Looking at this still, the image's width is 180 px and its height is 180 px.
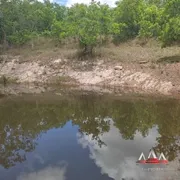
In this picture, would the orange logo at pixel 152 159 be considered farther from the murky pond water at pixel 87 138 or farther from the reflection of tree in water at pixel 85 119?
the reflection of tree in water at pixel 85 119

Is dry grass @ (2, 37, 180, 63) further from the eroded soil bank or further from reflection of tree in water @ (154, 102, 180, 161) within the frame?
reflection of tree in water @ (154, 102, 180, 161)

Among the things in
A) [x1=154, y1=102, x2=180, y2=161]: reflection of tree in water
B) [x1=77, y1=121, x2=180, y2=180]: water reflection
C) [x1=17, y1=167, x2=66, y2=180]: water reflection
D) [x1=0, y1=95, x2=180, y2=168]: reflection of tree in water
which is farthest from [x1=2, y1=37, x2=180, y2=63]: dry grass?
[x1=17, y1=167, x2=66, y2=180]: water reflection

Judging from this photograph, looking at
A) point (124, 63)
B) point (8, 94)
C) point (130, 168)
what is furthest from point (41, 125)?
point (124, 63)

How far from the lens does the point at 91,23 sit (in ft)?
93.7

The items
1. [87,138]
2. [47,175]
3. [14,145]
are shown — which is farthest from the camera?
[87,138]

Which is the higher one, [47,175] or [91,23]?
[91,23]

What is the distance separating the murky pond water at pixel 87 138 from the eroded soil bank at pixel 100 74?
3912 mm

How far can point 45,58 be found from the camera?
3134 cm

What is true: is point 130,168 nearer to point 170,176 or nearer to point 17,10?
point 170,176

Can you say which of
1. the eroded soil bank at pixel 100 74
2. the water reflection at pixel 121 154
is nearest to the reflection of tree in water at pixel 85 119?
the water reflection at pixel 121 154

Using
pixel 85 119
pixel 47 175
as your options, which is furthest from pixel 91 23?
pixel 47 175

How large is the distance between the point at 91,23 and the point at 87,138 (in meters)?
18.4

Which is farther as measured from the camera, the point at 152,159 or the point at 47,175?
the point at 152,159

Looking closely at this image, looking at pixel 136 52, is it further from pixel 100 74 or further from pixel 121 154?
pixel 121 154
